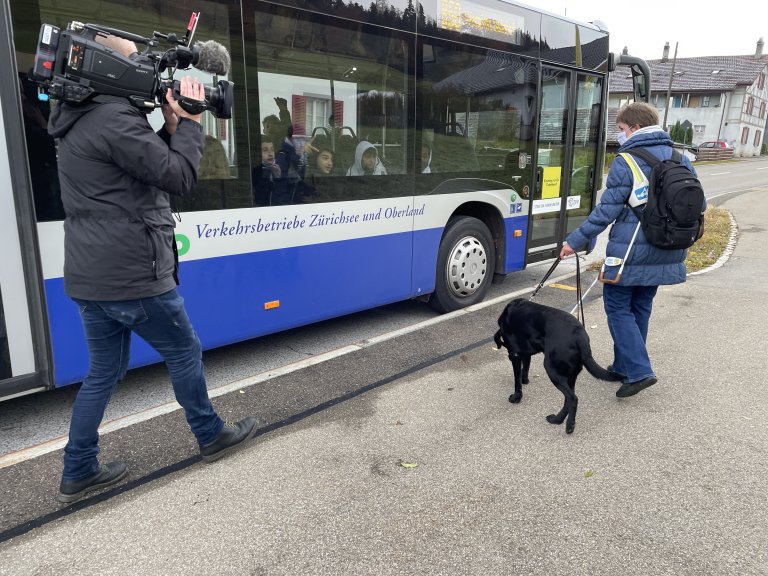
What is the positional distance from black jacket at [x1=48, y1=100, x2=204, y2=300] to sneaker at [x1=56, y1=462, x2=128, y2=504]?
0.95m

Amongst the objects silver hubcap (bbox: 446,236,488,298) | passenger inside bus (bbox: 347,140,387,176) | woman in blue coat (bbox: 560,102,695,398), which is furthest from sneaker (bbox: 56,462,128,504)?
silver hubcap (bbox: 446,236,488,298)

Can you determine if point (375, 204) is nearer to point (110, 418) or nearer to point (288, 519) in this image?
point (110, 418)

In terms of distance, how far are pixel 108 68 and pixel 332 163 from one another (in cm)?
235

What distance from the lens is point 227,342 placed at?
4.20m

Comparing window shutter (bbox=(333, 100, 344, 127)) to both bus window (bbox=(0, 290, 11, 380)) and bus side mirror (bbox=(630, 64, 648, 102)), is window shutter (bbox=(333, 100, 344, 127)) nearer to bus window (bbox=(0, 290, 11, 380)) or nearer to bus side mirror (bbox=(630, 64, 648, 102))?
bus window (bbox=(0, 290, 11, 380))

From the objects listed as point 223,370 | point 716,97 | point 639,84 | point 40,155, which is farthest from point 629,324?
point 716,97

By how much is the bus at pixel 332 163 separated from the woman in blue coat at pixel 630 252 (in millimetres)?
1791

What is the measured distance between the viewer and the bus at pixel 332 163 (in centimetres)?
318

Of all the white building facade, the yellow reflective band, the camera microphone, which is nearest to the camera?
the camera microphone

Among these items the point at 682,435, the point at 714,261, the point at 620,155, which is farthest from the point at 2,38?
the point at 714,261

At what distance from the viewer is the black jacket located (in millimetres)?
2326

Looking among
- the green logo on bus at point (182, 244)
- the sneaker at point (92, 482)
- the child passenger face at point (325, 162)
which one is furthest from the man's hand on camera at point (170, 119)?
the child passenger face at point (325, 162)

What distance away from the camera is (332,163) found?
4.52m

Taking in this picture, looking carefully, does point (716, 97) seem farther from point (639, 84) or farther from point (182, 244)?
point (182, 244)
